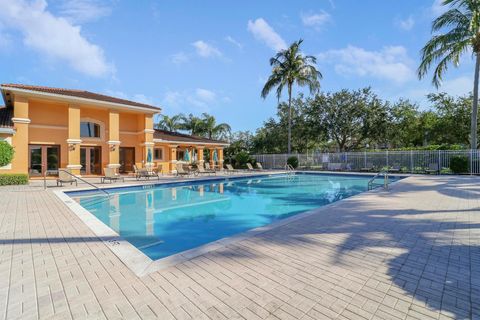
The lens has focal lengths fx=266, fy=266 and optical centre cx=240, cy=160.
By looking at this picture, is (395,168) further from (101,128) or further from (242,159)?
(101,128)

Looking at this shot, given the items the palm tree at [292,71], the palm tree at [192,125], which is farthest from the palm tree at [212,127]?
the palm tree at [292,71]

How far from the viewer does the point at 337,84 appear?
33.0 m

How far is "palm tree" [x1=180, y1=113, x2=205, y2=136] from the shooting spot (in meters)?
37.6

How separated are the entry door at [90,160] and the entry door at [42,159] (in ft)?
5.77

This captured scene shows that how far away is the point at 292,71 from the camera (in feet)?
93.5

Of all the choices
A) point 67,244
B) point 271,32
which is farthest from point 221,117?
point 67,244

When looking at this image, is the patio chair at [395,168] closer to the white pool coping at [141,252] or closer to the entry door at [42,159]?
the white pool coping at [141,252]

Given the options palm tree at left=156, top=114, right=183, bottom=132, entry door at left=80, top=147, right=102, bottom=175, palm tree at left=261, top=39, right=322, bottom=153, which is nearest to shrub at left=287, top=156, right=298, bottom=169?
palm tree at left=261, top=39, right=322, bottom=153

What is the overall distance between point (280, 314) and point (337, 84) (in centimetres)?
3434

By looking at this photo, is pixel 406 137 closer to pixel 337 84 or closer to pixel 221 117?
pixel 337 84

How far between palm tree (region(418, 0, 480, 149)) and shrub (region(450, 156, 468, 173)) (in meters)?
1.07

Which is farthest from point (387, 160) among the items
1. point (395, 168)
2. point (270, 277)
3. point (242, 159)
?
point (270, 277)

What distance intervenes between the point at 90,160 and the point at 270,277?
21.4 m

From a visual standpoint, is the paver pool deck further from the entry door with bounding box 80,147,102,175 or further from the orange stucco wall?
the entry door with bounding box 80,147,102,175
